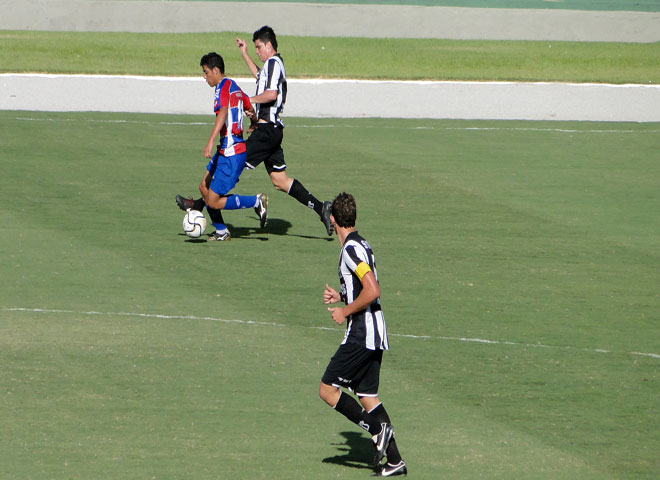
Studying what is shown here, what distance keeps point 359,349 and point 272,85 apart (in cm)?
704

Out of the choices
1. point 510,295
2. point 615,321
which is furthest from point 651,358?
point 510,295

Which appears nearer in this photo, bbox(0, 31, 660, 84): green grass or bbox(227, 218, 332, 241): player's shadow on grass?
bbox(227, 218, 332, 241): player's shadow on grass

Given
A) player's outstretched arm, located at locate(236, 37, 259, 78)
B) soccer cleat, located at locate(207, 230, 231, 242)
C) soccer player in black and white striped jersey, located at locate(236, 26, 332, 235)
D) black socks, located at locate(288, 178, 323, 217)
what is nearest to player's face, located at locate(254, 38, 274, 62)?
soccer player in black and white striped jersey, located at locate(236, 26, 332, 235)

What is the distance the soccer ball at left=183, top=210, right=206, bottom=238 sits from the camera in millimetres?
13750

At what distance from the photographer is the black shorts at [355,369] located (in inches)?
292

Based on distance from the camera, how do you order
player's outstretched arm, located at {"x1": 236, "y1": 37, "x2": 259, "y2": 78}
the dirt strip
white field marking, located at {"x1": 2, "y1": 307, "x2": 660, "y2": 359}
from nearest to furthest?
white field marking, located at {"x1": 2, "y1": 307, "x2": 660, "y2": 359} → player's outstretched arm, located at {"x1": 236, "y1": 37, "x2": 259, "y2": 78} → the dirt strip

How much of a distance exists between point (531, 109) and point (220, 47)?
9431mm

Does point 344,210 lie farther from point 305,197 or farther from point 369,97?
point 369,97

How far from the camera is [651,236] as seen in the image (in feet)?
47.9

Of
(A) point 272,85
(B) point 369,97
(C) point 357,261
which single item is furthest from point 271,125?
(B) point 369,97

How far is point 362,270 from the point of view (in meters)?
7.29

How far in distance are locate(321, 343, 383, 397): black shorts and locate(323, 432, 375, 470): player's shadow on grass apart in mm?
535

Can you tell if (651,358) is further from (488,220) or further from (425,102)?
(425,102)

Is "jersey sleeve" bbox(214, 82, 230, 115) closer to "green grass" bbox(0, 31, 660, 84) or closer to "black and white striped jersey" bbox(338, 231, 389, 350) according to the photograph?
"black and white striped jersey" bbox(338, 231, 389, 350)
